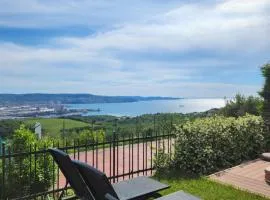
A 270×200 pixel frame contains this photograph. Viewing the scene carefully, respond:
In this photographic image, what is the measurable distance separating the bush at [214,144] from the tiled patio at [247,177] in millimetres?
333

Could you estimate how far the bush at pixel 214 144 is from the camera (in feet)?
28.0

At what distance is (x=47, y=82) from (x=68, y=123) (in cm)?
1470

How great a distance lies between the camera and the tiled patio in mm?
7363

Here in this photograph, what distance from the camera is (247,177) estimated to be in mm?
8102

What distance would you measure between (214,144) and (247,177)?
1160 millimetres

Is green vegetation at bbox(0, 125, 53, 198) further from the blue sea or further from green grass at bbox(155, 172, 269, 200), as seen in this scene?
the blue sea

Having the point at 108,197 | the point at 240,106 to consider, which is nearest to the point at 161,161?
the point at 108,197

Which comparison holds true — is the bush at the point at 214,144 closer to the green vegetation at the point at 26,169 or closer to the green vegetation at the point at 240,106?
the green vegetation at the point at 26,169

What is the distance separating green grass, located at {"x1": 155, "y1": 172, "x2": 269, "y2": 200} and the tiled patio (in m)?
0.35

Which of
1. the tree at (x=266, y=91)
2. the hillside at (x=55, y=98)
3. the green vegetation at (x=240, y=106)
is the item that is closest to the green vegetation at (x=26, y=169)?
the tree at (x=266, y=91)

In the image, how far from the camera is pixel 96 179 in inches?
165

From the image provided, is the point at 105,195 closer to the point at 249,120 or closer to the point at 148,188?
the point at 148,188

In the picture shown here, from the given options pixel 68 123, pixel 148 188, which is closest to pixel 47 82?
pixel 68 123

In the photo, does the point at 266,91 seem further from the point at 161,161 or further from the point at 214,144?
the point at 161,161
